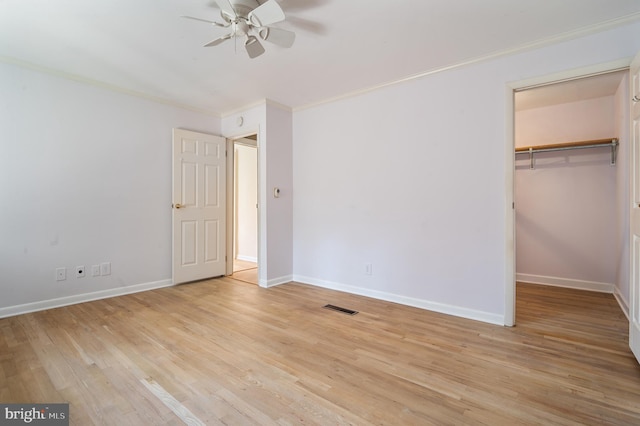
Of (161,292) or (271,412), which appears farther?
(161,292)

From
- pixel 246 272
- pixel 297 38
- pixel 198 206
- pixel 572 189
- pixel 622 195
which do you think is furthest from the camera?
pixel 246 272

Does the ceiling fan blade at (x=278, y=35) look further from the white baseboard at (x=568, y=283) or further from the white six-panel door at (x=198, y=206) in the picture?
the white baseboard at (x=568, y=283)

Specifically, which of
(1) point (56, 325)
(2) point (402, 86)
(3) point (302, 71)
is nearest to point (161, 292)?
(1) point (56, 325)

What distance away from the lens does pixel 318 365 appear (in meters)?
2.00

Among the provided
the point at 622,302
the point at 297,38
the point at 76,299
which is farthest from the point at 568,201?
the point at 76,299

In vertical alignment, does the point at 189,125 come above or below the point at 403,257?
above

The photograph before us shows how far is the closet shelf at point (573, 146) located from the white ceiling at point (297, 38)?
1827mm

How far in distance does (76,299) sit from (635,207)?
5079 mm

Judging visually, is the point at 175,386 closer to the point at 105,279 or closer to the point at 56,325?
the point at 56,325

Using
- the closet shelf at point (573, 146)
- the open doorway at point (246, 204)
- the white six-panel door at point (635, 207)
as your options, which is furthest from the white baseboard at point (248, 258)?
the white six-panel door at point (635, 207)

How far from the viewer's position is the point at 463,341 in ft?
7.74

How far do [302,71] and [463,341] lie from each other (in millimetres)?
2933

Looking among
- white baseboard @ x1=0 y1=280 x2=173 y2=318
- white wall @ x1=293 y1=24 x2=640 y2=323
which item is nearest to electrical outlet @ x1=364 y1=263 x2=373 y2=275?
white wall @ x1=293 y1=24 x2=640 y2=323

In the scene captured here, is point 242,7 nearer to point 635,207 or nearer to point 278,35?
point 278,35
